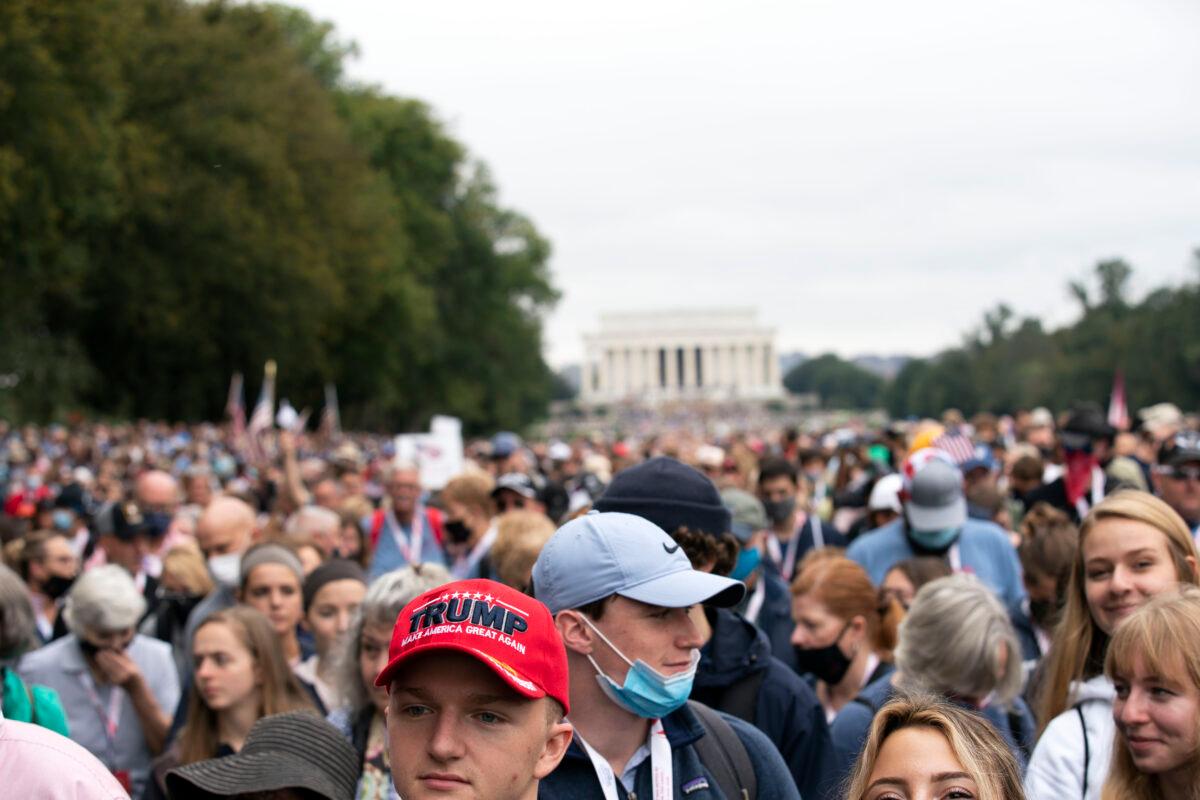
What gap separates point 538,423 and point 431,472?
2851 inches

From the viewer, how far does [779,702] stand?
4246 millimetres

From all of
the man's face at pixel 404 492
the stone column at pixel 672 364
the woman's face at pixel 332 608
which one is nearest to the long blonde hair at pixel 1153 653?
the woman's face at pixel 332 608

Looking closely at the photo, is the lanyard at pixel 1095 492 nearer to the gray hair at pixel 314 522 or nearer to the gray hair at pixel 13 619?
the gray hair at pixel 314 522

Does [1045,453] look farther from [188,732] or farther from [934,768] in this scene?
[934,768]

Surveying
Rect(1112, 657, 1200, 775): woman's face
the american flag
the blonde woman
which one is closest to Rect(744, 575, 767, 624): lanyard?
the blonde woman

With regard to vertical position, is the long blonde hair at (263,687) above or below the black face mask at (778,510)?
below

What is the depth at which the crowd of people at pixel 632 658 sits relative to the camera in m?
2.56

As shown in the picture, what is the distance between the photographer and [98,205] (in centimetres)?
3109

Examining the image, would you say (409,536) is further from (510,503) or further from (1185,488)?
(1185,488)

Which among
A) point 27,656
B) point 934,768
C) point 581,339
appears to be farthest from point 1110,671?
point 581,339

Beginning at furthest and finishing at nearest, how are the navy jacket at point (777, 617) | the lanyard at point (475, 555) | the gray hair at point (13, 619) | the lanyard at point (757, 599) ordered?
the lanyard at point (475, 555) < the lanyard at point (757, 599) < the navy jacket at point (777, 617) < the gray hair at point (13, 619)

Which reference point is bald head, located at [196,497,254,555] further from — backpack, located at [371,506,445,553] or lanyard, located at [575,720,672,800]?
lanyard, located at [575,720,672,800]

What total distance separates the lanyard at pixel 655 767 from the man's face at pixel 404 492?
6.48 metres

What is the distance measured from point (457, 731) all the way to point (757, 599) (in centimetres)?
392
